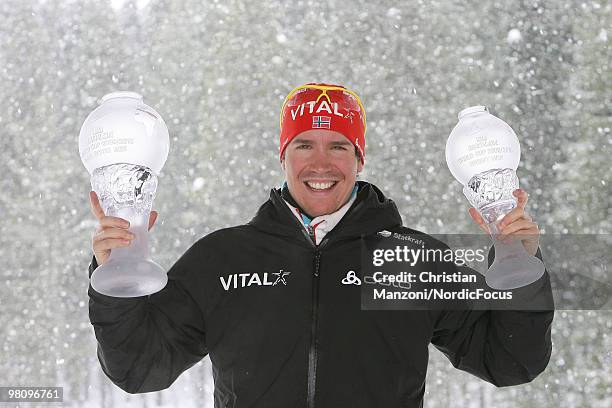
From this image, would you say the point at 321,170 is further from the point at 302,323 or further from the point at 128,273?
the point at 128,273

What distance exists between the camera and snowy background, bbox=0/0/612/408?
757cm

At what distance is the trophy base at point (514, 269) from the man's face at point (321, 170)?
1.61 feet

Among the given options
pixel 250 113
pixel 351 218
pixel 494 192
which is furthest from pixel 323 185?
pixel 250 113

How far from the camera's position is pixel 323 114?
7.06ft

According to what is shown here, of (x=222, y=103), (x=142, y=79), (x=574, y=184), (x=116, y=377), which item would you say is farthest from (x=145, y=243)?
(x=142, y=79)

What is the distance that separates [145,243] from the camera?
65.1 inches

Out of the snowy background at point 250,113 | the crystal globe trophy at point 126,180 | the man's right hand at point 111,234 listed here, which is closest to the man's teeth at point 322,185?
the crystal globe trophy at point 126,180

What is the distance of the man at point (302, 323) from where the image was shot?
1.80m

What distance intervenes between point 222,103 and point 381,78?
1.74 meters

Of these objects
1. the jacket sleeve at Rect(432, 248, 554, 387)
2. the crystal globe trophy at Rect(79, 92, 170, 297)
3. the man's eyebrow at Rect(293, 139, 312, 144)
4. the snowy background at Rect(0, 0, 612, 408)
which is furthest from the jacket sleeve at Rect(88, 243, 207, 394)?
the snowy background at Rect(0, 0, 612, 408)

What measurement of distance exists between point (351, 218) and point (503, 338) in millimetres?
474

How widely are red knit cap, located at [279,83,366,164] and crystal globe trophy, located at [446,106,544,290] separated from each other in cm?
43

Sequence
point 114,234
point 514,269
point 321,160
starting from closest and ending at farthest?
point 114,234 < point 514,269 < point 321,160

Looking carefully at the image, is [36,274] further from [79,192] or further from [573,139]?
[573,139]
